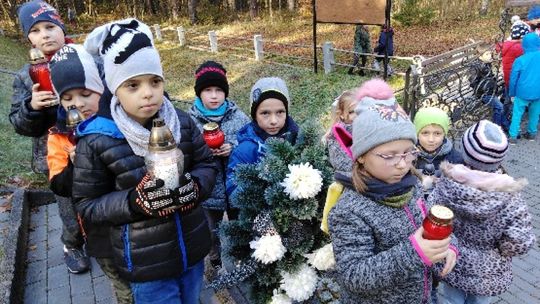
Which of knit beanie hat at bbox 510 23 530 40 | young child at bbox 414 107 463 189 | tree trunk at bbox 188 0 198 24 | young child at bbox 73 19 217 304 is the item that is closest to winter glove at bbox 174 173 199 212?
young child at bbox 73 19 217 304

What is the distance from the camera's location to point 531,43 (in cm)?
651

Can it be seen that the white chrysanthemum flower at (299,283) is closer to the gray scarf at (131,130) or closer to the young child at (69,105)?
the young child at (69,105)

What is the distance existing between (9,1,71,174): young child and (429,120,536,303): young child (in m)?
2.62

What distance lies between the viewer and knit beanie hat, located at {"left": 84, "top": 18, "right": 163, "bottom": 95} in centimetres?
195

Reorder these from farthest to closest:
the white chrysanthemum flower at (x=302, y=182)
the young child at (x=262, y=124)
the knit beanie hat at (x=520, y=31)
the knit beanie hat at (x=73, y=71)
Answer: the knit beanie hat at (x=520, y=31), the young child at (x=262, y=124), the knit beanie hat at (x=73, y=71), the white chrysanthemum flower at (x=302, y=182)

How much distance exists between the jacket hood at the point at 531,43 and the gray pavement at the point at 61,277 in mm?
3064

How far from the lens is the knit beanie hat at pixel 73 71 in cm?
246

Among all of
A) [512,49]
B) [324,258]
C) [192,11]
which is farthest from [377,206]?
[192,11]

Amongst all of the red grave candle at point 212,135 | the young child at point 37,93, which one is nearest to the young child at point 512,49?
the red grave candle at point 212,135

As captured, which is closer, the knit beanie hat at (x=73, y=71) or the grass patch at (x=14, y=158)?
the knit beanie hat at (x=73, y=71)

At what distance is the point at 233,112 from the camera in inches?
143

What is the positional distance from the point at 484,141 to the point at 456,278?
0.93m

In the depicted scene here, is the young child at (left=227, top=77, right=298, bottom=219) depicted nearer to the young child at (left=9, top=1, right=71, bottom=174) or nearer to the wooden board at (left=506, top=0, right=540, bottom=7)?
the young child at (left=9, top=1, right=71, bottom=174)

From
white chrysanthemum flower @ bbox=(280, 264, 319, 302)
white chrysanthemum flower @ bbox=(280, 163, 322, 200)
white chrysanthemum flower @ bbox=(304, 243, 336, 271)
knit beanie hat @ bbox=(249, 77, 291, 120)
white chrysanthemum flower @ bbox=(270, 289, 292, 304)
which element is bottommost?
white chrysanthemum flower @ bbox=(270, 289, 292, 304)
